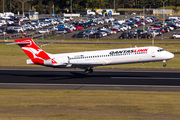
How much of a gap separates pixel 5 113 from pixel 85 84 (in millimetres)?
15129

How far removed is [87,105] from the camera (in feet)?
89.1

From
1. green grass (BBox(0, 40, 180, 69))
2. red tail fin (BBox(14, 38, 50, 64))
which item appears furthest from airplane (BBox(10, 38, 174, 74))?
green grass (BBox(0, 40, 180, 69))

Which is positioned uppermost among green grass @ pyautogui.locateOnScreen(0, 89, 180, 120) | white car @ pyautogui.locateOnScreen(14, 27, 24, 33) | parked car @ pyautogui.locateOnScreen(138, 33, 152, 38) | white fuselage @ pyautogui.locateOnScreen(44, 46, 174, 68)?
white car @ pyautogui.locateOnScreen(14, 27, 24, 33)

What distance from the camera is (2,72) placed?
48.6 metres

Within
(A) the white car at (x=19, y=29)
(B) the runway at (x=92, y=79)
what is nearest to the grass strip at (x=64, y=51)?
(B) the runway at (x=92, y=79)

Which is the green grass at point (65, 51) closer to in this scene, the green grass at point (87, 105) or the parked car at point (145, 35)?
the parked car at point (145, 35)

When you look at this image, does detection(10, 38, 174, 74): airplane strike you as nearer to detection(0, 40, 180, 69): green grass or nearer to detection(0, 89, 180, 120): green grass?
detection(0, 89, 180, 120): green grass

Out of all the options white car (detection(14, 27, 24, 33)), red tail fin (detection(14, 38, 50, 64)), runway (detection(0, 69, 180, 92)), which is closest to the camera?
runway (detection(0, 69, 180, 92))

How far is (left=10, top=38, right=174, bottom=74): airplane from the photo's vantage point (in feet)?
135

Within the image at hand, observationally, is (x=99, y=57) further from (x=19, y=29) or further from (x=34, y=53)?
(x=19, y=29)

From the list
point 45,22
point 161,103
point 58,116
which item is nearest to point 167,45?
point 161,103

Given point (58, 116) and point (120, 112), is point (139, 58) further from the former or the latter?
point (58, 116)

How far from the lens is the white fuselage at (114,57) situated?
41.2m

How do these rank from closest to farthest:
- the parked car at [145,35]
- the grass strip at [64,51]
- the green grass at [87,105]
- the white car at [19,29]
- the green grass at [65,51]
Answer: the green grass at [87,105] → the green grass at [65,51] → the grass strip at [64,51] → the parked car at [145,35] → the white car at [19,29]
